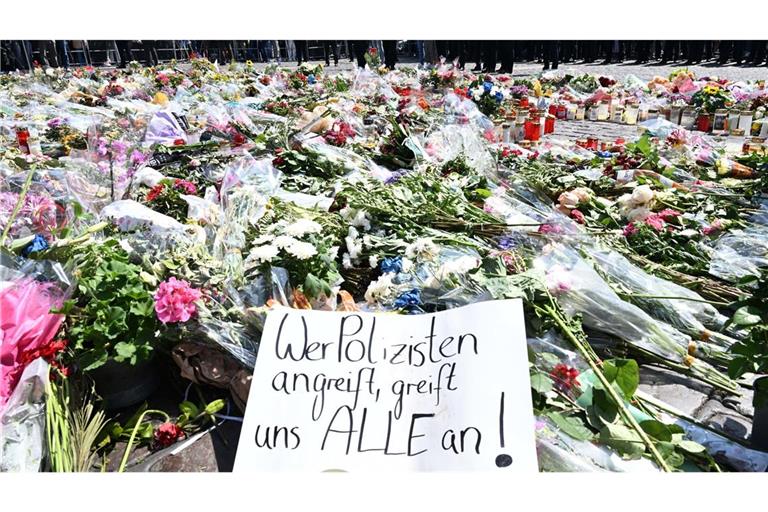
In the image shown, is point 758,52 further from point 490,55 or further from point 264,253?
point 264,253

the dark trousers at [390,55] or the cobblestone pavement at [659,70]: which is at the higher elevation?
the dark trousers at [390,55]

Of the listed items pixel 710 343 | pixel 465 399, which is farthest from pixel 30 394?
pixel 710 343

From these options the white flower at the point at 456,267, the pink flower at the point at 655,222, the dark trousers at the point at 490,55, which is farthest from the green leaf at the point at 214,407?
the dark trousers at the point at 490,55

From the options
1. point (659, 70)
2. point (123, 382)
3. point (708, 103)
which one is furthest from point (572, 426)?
point (659, 70)

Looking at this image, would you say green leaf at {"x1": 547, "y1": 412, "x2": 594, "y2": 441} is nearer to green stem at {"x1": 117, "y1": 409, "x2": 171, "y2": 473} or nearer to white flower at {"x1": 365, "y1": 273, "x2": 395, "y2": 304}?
Answer: white flower at {"x1": 365, "y1": 273, "x2": 395, "y2": 304}

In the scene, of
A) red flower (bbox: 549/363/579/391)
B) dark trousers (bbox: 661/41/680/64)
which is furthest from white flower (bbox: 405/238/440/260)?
dark trousers (bbox: 661/41/680/64)

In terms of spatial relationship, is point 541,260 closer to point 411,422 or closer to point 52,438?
point 411,422

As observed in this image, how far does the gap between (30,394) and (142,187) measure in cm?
186

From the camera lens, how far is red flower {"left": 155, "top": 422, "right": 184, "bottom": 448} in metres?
1.90

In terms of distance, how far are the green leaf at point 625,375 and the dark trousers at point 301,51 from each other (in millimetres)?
18299

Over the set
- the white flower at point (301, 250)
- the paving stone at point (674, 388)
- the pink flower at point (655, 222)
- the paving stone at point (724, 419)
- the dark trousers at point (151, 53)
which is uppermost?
the dark trousers at point (151, 53)

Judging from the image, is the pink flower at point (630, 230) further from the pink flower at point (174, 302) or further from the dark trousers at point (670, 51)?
the dark trousers at point (670, 51)

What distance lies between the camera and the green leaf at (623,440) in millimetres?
1582

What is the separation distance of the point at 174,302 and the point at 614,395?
141 centimetres
